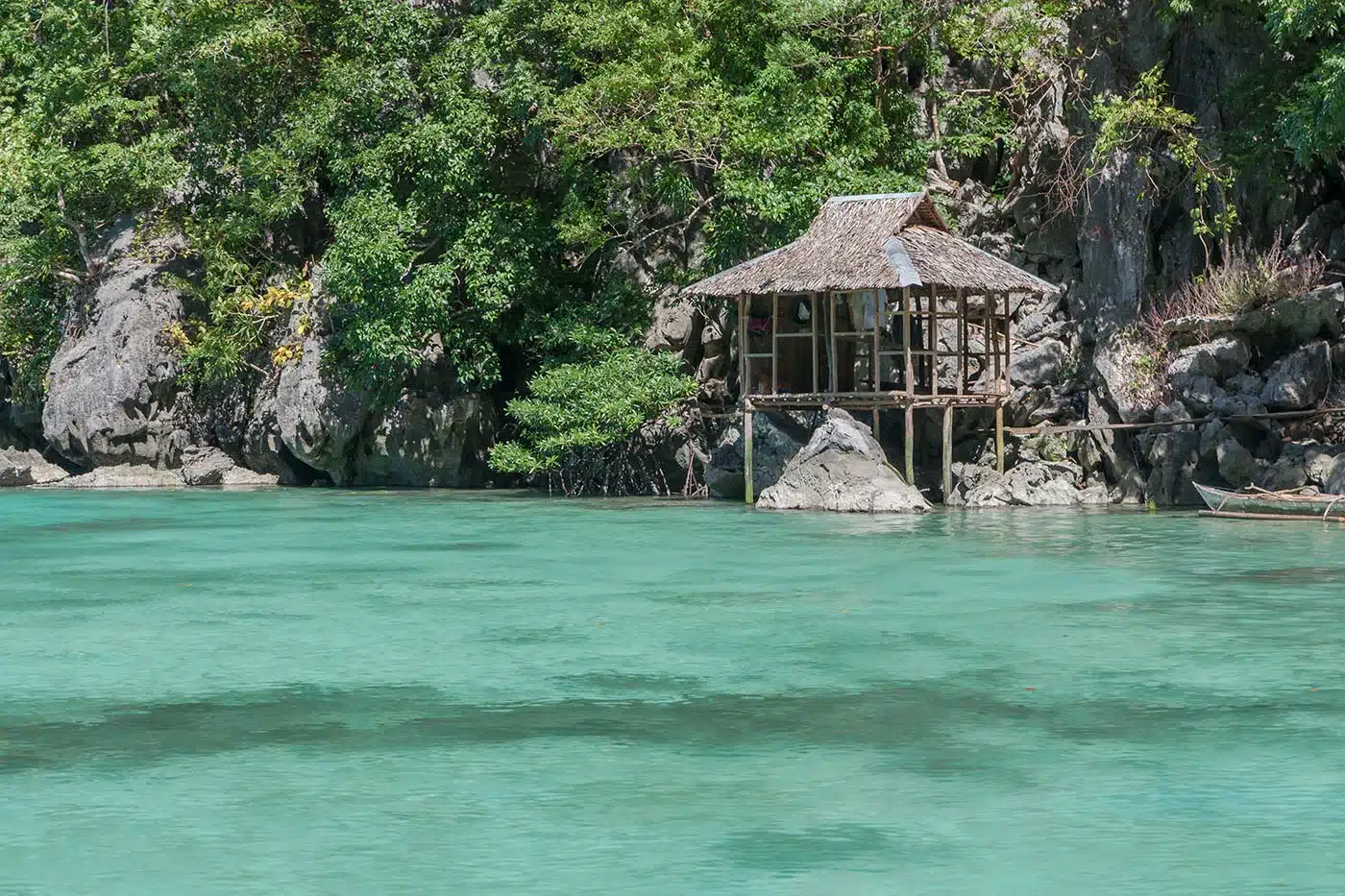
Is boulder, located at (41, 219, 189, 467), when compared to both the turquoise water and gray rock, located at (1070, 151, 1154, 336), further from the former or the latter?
gray rock, located at (1070, 151, 1154, 336)

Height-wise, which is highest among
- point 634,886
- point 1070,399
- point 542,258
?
point 542,258

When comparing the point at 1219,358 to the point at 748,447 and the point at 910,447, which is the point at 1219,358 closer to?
the point at 910,447

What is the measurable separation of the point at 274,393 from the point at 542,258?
6364mm

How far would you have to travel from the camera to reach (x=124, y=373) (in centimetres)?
3219

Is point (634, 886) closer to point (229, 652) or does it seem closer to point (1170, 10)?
point (229, 652)

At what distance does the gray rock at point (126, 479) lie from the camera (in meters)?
32.0

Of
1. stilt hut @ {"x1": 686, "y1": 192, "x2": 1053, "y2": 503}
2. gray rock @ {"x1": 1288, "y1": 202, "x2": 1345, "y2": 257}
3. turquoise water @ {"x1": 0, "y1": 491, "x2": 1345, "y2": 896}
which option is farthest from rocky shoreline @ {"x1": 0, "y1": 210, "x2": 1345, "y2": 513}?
turquoise water @ {"x1": 0, "y1": 491, "x2": 1345, "y2": 896}

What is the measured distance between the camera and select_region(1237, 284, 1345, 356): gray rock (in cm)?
2258

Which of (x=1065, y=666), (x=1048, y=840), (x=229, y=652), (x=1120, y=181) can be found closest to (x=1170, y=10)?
(x=1120, y=181)

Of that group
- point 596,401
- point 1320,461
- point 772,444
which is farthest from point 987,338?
point 596,401

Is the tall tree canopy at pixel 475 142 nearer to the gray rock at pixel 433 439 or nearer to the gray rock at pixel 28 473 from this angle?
the gray rock at pixel 433 439

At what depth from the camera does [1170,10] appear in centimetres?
2283

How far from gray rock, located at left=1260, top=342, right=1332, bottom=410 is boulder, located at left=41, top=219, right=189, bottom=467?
19338mm

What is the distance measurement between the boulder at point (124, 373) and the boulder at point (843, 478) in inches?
544
